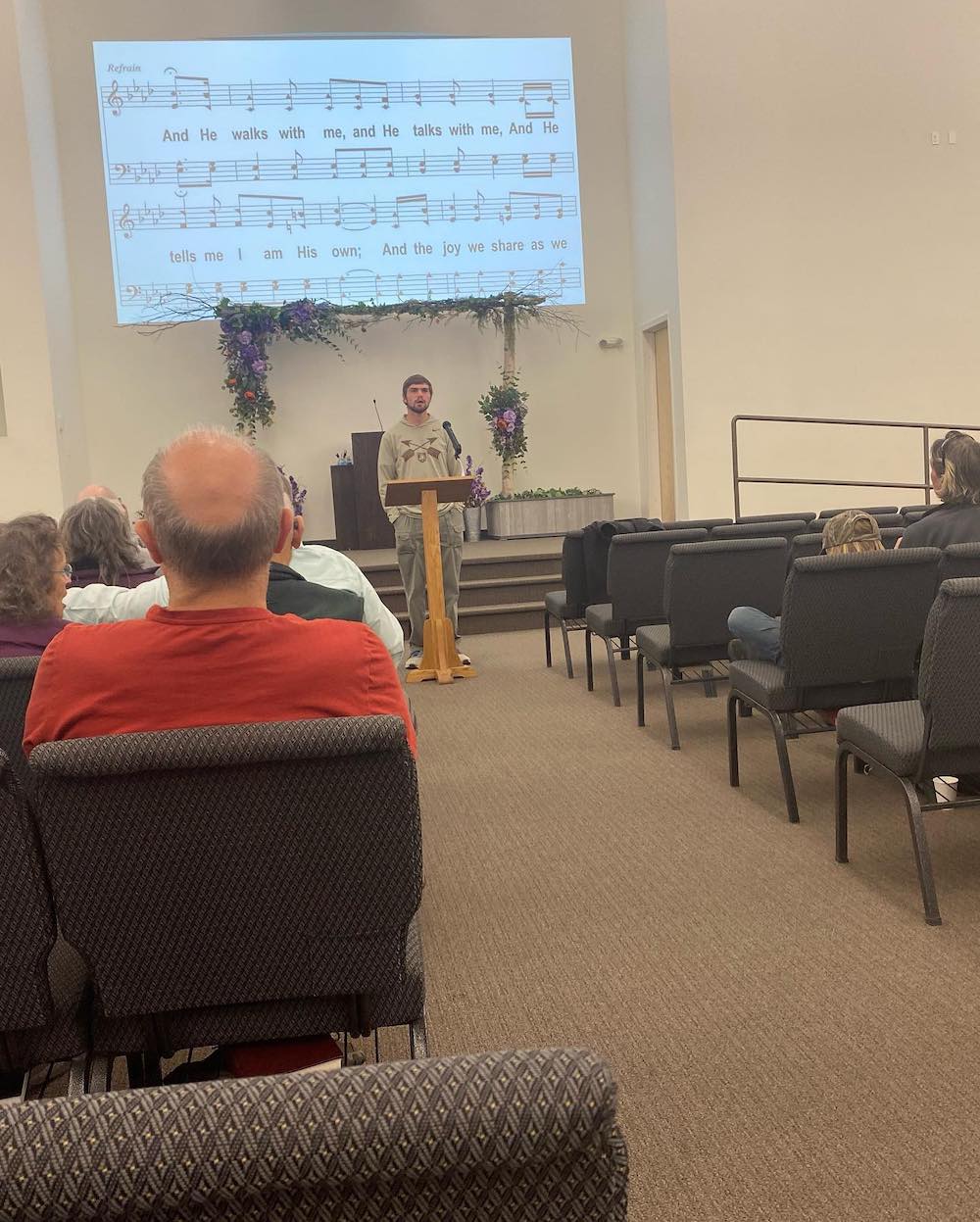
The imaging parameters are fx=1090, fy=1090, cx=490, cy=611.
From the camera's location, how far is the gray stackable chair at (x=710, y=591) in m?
4.03

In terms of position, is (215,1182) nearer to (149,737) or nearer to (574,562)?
(149,737)

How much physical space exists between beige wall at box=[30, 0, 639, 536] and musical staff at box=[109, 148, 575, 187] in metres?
0.37

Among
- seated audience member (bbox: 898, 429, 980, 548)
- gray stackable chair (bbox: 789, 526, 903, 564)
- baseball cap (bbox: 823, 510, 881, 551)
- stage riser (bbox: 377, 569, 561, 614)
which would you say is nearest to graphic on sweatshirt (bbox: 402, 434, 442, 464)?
stage riser (bbox: 377, 569, 561, 614)

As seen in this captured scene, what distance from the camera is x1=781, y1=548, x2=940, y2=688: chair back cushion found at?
306cm

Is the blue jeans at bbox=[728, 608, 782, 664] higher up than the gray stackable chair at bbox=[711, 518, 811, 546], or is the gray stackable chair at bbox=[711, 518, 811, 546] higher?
the gray stackable chair at bbox=[711, 518, 811, 546]

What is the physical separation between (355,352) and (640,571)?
565 centimetres

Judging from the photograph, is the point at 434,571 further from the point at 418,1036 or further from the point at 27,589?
the point at 418,1036

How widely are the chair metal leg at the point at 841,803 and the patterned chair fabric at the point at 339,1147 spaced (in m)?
2.48

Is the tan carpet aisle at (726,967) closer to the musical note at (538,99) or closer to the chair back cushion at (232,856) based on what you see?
the chair back cushion at (232,856)

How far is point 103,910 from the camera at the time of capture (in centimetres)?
132

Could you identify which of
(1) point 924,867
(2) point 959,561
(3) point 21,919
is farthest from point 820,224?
(3) point 21,919

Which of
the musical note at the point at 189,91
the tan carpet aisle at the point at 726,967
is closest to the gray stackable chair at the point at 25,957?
the tan carpet aisle at the point at 726,967

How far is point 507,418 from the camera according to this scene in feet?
30.1

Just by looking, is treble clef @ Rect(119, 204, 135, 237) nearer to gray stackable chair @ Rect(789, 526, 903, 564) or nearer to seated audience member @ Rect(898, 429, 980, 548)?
gray stackable chair @ Rect(789, 526, 903, 564)
